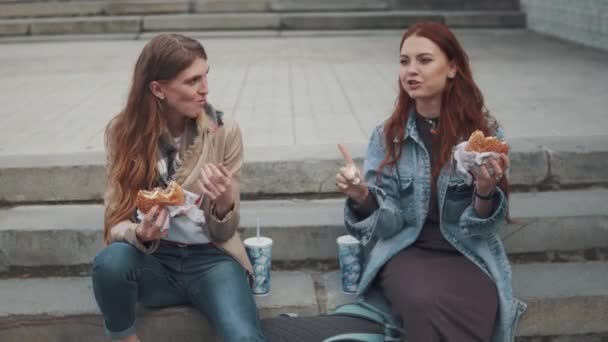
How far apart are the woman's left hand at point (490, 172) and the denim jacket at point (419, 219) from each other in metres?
0.13

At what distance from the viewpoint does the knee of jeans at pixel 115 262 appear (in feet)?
9.17

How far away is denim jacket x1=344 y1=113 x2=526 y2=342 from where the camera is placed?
2867mm

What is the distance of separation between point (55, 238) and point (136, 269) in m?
0.82

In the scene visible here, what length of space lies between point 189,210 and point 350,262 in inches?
30.0

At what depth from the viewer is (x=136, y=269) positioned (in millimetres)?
2875

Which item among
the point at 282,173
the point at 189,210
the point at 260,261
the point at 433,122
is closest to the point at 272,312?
the point at 260,261

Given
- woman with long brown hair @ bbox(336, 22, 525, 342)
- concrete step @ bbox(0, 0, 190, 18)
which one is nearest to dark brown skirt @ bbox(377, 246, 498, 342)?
woman with long brown hair @ bbox(336, 22, 525, 342)

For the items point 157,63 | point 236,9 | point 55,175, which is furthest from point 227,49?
point 157,63

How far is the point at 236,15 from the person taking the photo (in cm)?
1106

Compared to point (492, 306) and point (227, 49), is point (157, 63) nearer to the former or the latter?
point (492, 306)

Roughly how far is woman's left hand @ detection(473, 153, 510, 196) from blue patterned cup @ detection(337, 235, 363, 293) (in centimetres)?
67

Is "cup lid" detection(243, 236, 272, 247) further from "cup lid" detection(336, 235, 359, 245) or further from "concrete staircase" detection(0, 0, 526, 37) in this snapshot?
"concrete staircase" detection(0, 0, 526, 37)

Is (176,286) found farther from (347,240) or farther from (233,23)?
(233,23)

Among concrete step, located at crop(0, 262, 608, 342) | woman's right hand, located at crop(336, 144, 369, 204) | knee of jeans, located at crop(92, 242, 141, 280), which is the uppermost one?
woman's right hand, located at crop(336, 144, 369, 204)
